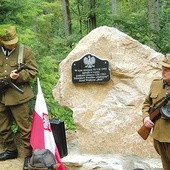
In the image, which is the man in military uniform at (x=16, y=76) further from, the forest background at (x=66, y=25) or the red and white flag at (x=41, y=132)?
the forest background at (x=66, y=25)

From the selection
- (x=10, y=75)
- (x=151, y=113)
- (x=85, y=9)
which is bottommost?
(x=151, y=113)

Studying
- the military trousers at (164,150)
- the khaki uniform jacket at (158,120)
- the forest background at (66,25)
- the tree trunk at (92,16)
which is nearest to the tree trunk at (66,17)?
the forest background at (66,25)

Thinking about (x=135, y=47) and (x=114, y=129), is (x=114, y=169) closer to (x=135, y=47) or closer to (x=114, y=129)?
(x=114, y=129)

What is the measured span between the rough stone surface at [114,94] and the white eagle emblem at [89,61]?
0.07m

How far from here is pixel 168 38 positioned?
10.9 m

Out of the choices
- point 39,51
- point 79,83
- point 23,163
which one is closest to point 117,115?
point 79,83

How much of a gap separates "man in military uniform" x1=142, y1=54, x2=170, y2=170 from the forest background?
7.57 ft

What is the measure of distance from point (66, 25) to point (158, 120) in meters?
16.4

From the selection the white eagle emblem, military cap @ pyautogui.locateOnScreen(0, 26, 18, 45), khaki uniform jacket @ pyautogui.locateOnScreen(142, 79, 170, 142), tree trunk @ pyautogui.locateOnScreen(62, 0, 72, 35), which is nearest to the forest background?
tree trunk @ pyautogui.locateOnScreen(62, 0, 72, 35)

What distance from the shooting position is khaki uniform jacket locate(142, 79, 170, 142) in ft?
14.4

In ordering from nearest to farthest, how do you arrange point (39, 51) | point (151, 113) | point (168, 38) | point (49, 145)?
point (151, 113)
point (49, 145)
point (39, 51)
point (168, 38)

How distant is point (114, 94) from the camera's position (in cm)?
566

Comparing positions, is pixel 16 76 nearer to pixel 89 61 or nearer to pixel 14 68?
pixel 14 68

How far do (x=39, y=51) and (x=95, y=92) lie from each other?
196cm
